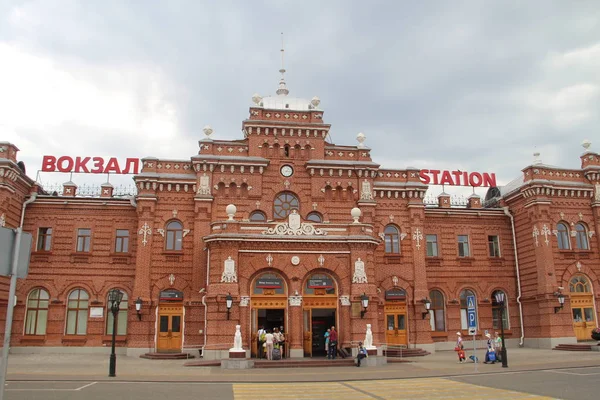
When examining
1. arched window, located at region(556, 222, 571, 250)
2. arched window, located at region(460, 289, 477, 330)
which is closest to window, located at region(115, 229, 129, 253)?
arched window, located at region(460, 289, 477, 330)

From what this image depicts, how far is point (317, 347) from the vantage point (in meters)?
30.1

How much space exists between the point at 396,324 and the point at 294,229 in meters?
10.6

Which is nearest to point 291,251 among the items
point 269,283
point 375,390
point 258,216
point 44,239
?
point 269,283

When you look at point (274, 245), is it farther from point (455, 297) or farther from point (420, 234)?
point (455, 297)

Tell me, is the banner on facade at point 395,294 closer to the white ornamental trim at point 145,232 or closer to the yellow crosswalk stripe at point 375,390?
the yellow crosswalk stripe at point 375,390

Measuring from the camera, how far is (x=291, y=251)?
2983cm

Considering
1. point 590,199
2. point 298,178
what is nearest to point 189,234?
point 298,178

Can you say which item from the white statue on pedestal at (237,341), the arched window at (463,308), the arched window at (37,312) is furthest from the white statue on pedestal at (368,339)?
the arched window at (37,312)

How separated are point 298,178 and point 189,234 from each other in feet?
27.0

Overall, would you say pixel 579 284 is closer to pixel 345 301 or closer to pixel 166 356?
pixel 345 301

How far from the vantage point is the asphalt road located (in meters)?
15.9

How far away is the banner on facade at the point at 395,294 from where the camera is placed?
3462cm

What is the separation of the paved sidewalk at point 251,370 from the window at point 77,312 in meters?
2.35

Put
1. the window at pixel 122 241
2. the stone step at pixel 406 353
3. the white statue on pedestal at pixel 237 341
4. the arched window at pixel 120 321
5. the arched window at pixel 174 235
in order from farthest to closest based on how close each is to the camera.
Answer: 1. the window at pixel 122 241
2. the arched window at pixel 174 235
3. the arched window at pixel 120 321
4. the stone step at pixel 406 353
5. the white statue on pedestal at pixel 237 341
